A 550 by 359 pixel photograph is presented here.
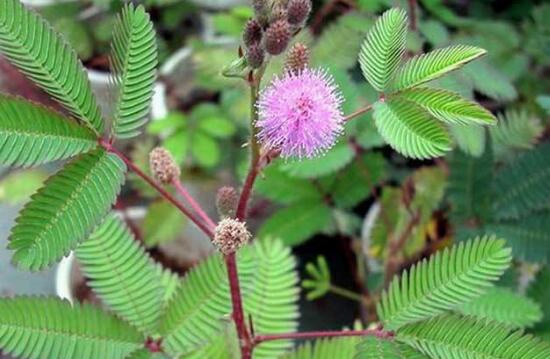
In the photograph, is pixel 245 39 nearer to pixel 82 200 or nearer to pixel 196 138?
pixel 82 200

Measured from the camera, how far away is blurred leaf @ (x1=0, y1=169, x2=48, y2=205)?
4.77 ft

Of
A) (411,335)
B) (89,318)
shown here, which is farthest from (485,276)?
(89,318)

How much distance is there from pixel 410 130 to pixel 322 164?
0.52 m

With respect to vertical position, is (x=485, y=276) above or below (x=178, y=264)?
below

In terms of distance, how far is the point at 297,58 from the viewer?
69 centimetres

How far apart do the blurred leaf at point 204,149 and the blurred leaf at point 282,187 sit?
182 mm

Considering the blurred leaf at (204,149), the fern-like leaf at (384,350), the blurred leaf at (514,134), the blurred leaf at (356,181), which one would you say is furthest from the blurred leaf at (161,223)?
the fern-like leaf at (384,350)

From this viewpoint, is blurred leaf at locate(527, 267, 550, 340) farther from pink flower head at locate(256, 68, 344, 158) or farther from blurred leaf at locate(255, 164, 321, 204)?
pink flower head at locate(256, 68, 344, 158)

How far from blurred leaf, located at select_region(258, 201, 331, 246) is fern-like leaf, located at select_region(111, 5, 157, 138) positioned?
0.63 m

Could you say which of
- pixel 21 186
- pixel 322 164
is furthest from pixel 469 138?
pixel 21 186

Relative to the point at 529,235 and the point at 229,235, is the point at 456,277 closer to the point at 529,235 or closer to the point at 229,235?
the point at 229,235

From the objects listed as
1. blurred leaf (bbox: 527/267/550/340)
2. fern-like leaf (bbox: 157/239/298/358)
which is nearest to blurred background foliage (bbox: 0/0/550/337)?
blurred leaf (bbox: 527/267/550/340)

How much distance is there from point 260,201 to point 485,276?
0.86 m

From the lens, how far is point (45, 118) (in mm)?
674
